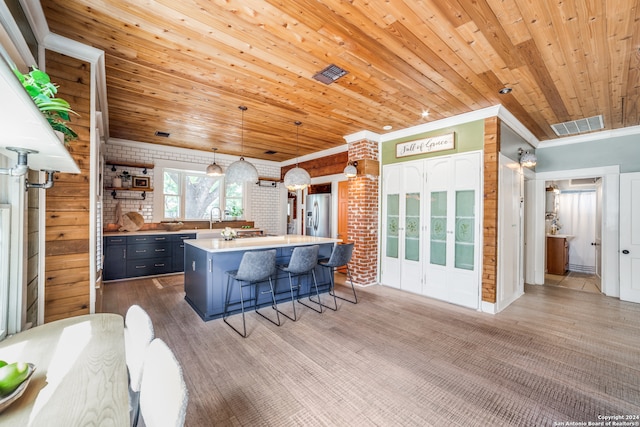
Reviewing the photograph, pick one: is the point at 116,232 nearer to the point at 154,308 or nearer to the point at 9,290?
the point at 154,308

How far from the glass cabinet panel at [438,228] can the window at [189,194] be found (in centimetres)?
489

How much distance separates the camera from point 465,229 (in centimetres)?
402

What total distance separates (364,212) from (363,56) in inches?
112

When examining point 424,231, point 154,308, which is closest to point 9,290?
point 154,308

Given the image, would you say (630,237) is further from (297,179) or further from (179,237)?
(179,237)

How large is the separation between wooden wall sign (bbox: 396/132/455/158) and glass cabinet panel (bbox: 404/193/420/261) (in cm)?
73

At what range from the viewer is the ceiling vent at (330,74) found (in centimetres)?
278

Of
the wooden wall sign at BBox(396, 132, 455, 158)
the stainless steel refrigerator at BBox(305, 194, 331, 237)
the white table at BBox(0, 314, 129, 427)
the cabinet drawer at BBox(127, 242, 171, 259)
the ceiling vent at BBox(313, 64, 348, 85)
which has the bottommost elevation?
the cabinet drawer at BBox(127, 242, 171, 259)

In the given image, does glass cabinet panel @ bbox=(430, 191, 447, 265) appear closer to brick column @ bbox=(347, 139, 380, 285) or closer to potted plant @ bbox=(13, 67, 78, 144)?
brick column @ bbox=(347, 139, 380, 285)

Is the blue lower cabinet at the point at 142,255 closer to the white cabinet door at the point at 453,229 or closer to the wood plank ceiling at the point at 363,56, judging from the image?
the wood plank ceiling at the point at 363,56

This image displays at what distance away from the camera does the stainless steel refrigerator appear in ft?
20.5

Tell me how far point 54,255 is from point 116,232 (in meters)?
3.44

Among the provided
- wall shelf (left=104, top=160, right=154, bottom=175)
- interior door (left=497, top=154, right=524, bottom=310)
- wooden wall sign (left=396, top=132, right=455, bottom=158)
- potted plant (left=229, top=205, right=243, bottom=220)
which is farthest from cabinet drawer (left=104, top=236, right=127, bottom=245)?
interior door (left=497, top=154, right=524, bottom=310)

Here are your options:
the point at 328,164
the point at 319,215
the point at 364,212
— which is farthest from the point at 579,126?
the point at 319,215
